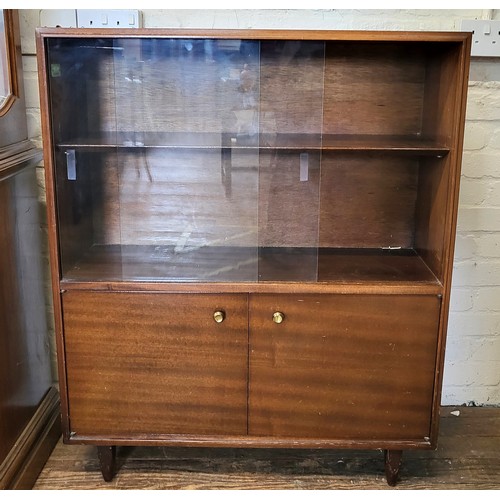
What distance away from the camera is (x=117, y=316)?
1.60m

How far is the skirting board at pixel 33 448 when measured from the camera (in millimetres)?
1650

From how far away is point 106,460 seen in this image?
1.75 metres

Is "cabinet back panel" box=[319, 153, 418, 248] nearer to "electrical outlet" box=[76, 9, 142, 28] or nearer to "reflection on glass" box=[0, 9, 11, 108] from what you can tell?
"electrical outlet" box=[76, 9, 142, 28]

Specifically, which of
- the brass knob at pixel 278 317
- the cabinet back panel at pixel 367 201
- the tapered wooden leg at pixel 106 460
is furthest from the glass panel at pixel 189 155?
the tapered wooden leg at pixel 106 460

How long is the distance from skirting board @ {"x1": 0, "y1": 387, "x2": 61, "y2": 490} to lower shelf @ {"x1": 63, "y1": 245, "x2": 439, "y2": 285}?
20.2 inches

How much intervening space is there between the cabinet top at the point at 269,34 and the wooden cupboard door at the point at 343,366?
616 mm

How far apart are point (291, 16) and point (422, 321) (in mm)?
923

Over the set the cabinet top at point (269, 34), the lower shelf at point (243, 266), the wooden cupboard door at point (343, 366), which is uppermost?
the cabinet top at point (269, 34)

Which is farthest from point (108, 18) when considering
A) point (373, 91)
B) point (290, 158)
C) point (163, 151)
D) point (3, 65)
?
point (373, 91)

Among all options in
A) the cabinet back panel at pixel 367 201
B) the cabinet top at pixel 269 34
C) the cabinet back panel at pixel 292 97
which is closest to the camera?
the cabinet top at pixel 269 34

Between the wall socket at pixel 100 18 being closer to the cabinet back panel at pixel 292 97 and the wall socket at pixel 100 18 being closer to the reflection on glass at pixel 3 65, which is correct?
the reflection on glass at pixel 3 65

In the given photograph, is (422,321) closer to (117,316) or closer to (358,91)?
(358,91)

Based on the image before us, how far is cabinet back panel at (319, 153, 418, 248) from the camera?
5.89 feet
